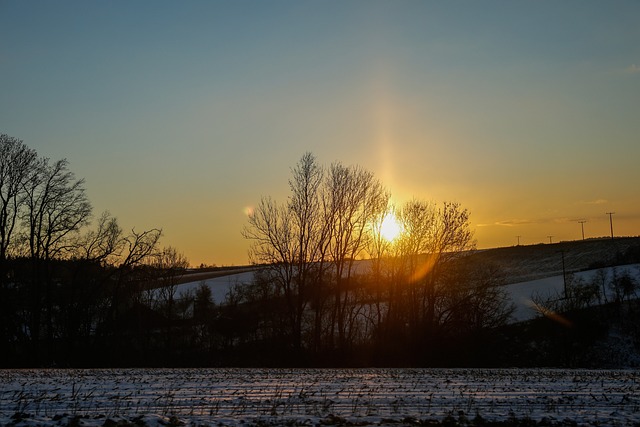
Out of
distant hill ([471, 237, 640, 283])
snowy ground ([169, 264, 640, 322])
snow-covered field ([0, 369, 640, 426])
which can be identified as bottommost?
snow-covered field ([0, 369, 640, 426])

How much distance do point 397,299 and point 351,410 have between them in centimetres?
4764

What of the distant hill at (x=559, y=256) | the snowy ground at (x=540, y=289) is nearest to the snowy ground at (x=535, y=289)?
the snowy ground at (x=540, y=289)

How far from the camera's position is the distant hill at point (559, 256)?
333ft

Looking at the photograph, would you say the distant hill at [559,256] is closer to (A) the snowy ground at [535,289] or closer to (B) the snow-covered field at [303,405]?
(A) the snowy ground at [535,289]

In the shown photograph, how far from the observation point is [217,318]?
237ft

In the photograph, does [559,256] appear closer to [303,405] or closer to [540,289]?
[540,289]

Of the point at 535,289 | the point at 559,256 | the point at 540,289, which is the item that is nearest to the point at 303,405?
the point at 540,289

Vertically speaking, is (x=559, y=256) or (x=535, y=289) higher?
(x=559, y=256)

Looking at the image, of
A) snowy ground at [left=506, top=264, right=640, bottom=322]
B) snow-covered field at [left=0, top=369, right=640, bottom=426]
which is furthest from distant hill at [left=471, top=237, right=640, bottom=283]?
snow-covered field at [left=0, top=369, right=640, bottom=426]

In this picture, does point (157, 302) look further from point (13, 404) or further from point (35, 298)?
point (13, 404)

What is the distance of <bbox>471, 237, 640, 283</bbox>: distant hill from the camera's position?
101481 millimetres

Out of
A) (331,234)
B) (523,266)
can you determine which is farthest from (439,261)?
(523,266)

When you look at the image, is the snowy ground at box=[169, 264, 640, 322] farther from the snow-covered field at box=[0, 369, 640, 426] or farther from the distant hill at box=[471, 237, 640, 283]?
the snow-covered field at box=[0, 369, 640, 426]

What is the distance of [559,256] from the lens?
12019cm
